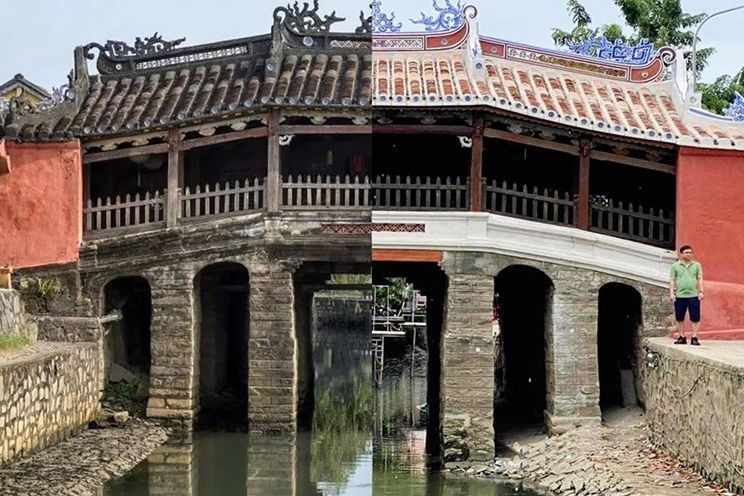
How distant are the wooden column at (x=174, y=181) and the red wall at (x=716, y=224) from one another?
22.3 feet

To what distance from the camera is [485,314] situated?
9.02 meters

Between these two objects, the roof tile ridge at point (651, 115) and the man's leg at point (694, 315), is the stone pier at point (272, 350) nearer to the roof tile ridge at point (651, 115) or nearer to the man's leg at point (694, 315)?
the man's leg at point (694, 315)

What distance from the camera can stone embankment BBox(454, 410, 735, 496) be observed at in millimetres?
7129

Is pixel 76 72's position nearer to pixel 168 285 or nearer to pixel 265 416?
pixel 168 285

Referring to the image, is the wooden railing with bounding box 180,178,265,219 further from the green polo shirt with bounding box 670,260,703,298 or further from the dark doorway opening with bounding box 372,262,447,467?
the green polo shirt with bounding box 670,260,703,298

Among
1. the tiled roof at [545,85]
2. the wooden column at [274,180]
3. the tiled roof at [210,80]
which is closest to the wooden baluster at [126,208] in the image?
the tiled roof at [210,80]

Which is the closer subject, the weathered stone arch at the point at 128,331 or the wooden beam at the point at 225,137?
the wooden beam at the point at 225,137

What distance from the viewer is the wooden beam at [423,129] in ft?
28.7

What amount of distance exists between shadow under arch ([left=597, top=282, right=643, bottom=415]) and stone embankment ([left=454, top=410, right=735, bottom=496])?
0.56 metres

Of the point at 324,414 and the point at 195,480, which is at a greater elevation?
the point at 324,414

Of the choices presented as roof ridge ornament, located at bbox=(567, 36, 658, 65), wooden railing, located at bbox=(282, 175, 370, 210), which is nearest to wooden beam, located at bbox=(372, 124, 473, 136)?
roof ridge ornament, located at bbox=(567, 36, 658, 65)

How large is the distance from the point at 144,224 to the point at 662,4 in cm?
1253

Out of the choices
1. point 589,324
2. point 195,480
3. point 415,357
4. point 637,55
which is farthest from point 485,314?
point 415,357

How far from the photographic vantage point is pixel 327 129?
2809 mm
